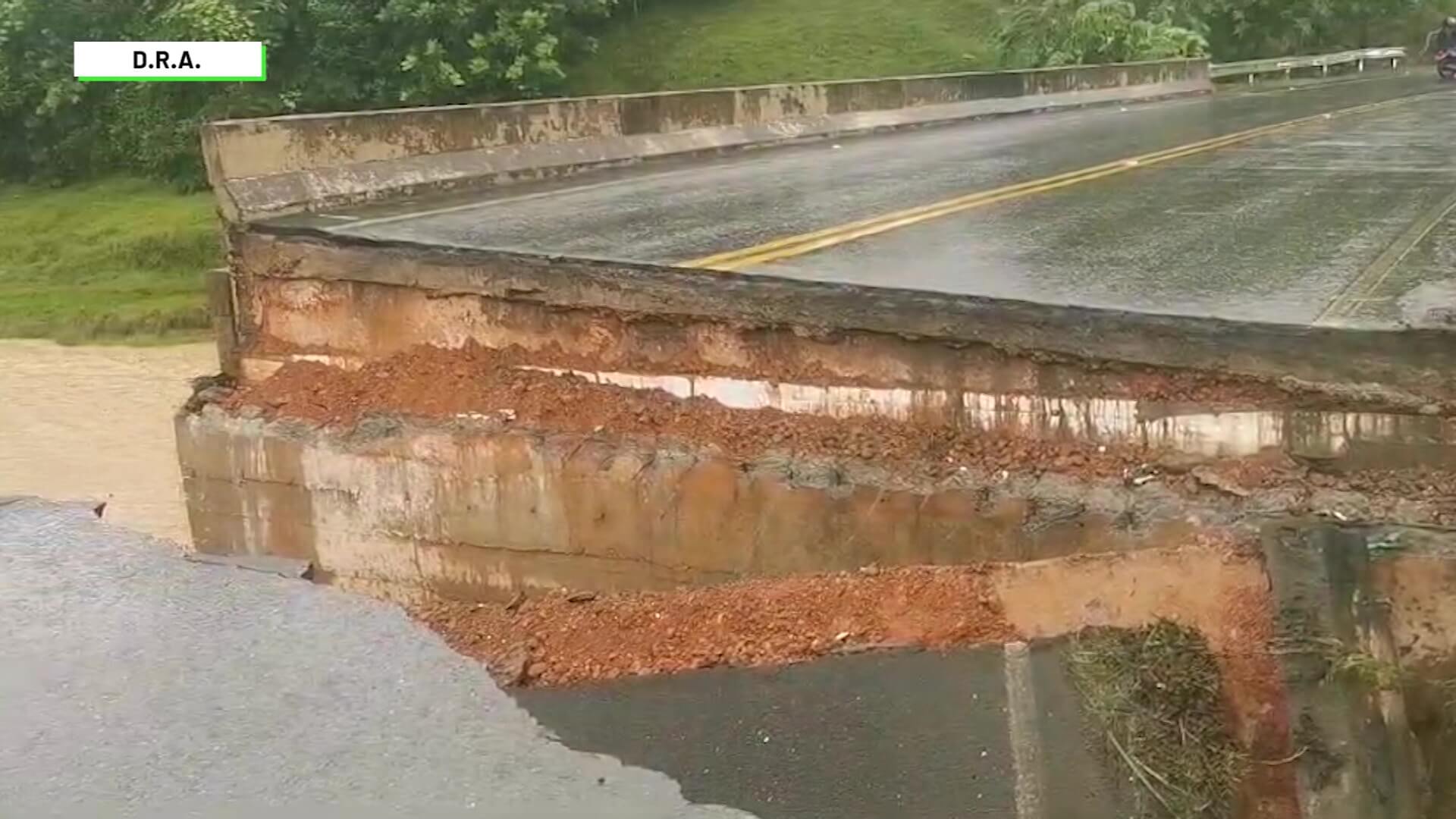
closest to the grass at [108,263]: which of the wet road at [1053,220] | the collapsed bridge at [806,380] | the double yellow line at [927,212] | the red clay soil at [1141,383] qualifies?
the wet road at [1053,220]

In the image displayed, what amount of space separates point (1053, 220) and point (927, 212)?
891mm

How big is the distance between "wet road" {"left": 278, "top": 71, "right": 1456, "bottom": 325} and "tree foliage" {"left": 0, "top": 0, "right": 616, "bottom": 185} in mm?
15809

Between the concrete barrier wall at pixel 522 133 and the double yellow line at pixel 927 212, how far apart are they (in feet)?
10.4

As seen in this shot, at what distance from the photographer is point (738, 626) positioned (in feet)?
20.5

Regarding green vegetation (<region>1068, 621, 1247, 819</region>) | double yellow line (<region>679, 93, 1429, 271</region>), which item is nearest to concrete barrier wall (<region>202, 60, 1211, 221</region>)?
double yellow line (<region>679, 93, 1429, 271</region>)

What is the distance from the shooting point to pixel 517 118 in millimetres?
13047

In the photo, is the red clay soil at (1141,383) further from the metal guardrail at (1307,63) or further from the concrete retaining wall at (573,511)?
the metal guardrail at (1307,63)

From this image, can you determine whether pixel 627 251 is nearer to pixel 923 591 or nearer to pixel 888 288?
pixel 888 288

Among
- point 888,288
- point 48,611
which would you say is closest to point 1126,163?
point 888,288

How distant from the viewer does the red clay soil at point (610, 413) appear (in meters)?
6.11

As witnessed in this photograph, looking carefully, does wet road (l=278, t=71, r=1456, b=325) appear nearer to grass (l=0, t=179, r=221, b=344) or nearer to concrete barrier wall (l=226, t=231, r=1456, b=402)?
concrete barrier wall (l=226, t=231, r=1456, b=402)

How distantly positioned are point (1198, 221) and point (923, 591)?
4.95 m

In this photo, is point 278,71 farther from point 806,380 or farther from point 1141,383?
point 1141,383

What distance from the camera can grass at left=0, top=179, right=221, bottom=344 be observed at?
25500 millimetres
